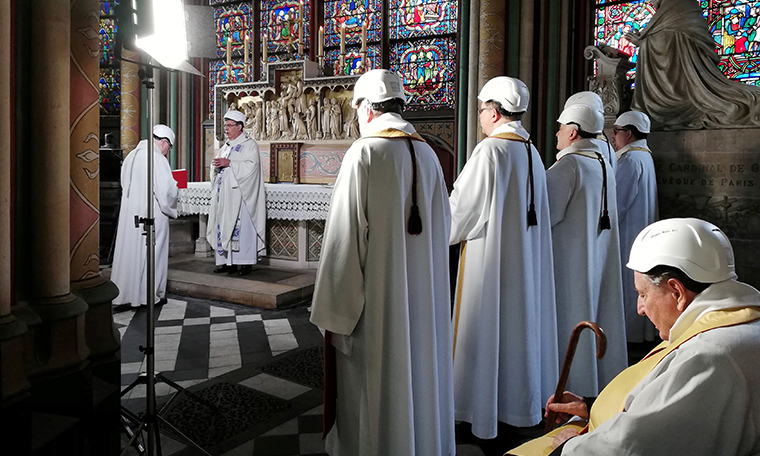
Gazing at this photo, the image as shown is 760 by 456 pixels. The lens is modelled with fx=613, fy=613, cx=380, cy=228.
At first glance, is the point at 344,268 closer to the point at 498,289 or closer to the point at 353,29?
the point at 498,289

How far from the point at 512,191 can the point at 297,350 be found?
2.29m

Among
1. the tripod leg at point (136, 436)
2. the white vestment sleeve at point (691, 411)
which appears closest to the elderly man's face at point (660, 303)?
the white vestment sleeve at point (691, 411)

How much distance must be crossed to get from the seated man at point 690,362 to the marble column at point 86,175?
2233mm

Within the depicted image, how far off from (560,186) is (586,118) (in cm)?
45

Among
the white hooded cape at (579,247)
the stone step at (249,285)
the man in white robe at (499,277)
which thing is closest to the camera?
the man in white robe at (499,277)

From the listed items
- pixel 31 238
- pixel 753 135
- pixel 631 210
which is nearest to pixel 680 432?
pixel 31 238

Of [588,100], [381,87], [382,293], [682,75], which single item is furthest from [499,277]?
[682,75]

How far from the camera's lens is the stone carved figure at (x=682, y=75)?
5852 millimetres

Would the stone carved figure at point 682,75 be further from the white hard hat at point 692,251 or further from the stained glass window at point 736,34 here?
the white hard hat at point 692,251

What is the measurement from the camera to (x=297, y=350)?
4.77 m

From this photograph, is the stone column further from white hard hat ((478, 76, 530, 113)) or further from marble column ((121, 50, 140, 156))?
marble column ((121, 50, 140, 156))

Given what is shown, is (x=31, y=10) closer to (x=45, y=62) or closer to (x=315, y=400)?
(x=45, y=62)

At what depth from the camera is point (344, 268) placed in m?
2.52

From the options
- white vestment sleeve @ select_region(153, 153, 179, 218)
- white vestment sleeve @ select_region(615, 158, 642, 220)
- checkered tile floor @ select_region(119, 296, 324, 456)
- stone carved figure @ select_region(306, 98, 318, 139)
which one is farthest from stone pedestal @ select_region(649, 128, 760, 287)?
white vestment sleeve @ select_region(153, 153, 179, 218)
